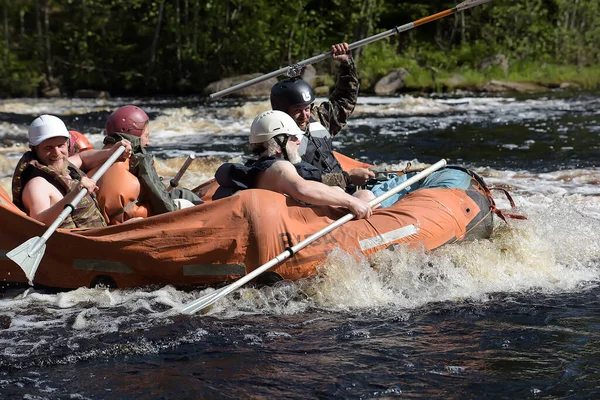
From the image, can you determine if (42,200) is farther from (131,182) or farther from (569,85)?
(569,85)

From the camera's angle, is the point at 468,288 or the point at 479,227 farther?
the point at 479,227

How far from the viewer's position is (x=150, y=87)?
29.9m

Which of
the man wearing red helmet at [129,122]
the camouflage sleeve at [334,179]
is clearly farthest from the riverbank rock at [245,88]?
the man wearing red helmet at [129,122]

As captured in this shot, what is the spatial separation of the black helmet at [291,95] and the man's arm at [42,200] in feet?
5.67

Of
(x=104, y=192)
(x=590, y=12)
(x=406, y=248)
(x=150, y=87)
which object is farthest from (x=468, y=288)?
(x=590, y=12)

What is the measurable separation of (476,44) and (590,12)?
405 cm

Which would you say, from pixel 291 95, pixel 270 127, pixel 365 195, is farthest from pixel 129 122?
pixel 365 195

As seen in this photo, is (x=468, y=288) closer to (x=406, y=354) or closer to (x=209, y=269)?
(x=406, y=354)

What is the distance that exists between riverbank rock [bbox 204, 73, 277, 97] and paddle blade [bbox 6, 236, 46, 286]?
19.5 metres

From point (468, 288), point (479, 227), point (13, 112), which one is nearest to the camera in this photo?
point (468, 288)

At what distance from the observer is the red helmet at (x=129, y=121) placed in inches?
236

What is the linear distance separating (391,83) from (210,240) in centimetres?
2148

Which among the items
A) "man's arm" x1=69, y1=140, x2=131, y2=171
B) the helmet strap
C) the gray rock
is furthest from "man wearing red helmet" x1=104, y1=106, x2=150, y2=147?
the gray rock

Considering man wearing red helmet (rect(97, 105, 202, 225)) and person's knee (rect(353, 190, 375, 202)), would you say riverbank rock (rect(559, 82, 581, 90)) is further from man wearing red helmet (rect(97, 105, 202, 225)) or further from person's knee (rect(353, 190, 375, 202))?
man wearing red helmet (rect(97, 105, 202, 225))
